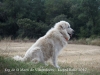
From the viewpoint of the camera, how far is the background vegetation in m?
26.6

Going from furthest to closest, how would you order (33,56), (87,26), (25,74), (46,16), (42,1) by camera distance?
(42,1), (46,16), (87,26), (33,56), (25,74)

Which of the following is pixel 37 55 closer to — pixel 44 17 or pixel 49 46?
pixel 49 46

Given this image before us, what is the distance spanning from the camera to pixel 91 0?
28.0 m

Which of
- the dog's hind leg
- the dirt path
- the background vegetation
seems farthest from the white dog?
the background vegetation

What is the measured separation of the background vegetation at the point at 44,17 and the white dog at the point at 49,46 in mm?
18373

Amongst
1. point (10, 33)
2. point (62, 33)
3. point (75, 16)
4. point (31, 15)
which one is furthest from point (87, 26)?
point (62, 33)

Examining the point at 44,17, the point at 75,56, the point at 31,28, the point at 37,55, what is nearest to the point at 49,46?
the point at 37,55

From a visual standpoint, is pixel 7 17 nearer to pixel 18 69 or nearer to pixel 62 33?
pixel 62 33

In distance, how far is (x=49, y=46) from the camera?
7129mm

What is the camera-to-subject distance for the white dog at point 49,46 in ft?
22.5

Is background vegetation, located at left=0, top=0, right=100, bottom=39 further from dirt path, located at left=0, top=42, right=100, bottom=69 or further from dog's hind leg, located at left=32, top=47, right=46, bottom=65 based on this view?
dog's hind leg, located at left=32, top=47, right=46, bottom=65

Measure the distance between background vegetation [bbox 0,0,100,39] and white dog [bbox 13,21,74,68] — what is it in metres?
18.4

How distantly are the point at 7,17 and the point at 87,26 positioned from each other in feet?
32.3

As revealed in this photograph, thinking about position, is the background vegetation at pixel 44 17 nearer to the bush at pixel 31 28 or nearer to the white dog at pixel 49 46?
the bush at pixel 31 28
